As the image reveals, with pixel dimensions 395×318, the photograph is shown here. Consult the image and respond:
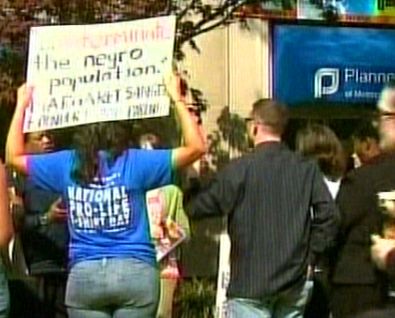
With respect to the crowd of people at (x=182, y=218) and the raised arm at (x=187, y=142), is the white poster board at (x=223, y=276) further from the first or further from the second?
the raised arm at (x=187, y=142)

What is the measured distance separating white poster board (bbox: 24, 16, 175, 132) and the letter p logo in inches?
263

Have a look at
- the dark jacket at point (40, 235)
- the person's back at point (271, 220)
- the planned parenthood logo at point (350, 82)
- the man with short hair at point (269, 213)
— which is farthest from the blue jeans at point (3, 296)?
the planned parenthood logo at point (350, 82)

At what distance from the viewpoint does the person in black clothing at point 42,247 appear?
855cm

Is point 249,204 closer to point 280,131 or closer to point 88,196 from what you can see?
point 280,131

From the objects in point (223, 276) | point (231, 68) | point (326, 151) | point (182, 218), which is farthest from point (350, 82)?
point (223, 276)

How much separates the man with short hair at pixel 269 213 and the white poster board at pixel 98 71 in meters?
0.54

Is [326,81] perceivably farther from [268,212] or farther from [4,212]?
[4,212]

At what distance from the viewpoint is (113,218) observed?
23.2ft

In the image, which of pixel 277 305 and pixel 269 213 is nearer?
pixel 269 213

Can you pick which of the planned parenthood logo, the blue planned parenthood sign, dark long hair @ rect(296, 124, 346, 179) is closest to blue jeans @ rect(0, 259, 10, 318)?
dark long hair @ rect(296, 124, 346, 179)

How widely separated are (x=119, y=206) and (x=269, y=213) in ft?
3.36

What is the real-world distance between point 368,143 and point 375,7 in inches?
206

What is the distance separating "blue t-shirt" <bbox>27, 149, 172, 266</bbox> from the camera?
7.07m

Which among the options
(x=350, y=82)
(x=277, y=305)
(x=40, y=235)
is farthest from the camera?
(x=350, y=82)
